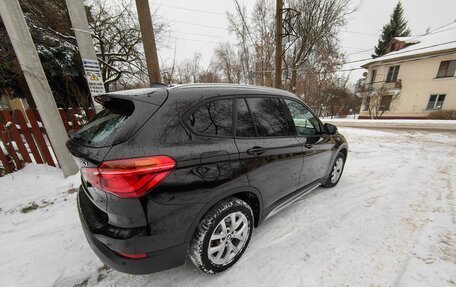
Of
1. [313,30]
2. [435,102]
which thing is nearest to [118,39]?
[313,30]

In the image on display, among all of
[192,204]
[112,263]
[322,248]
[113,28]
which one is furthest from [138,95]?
[113,28]

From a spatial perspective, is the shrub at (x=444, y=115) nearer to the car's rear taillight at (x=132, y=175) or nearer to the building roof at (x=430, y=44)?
the building roof at (x=430, y=44)

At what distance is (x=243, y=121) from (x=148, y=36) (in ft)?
10.9

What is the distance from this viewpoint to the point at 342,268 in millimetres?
1941

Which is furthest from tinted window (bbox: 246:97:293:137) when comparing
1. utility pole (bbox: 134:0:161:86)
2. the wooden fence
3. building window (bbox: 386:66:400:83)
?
building window (bbox: 386:66:400:83)

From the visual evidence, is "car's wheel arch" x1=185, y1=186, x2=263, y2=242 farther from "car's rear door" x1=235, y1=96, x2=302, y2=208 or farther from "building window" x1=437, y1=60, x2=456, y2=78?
"building window" x1=437, y1=60, x2=456, y2=78

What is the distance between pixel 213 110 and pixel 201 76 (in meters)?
17.1

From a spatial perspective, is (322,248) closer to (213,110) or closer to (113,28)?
(213,110)

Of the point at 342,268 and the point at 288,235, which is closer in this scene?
the point at 342,268

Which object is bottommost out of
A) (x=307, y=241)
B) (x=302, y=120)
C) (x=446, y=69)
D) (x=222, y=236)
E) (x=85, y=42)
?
(x=307, y=241)

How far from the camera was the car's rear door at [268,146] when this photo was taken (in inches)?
76.8

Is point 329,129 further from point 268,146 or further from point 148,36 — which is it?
point 148,36

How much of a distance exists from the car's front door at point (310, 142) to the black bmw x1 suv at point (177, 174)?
543 millimetres

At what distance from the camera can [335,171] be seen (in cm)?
357
